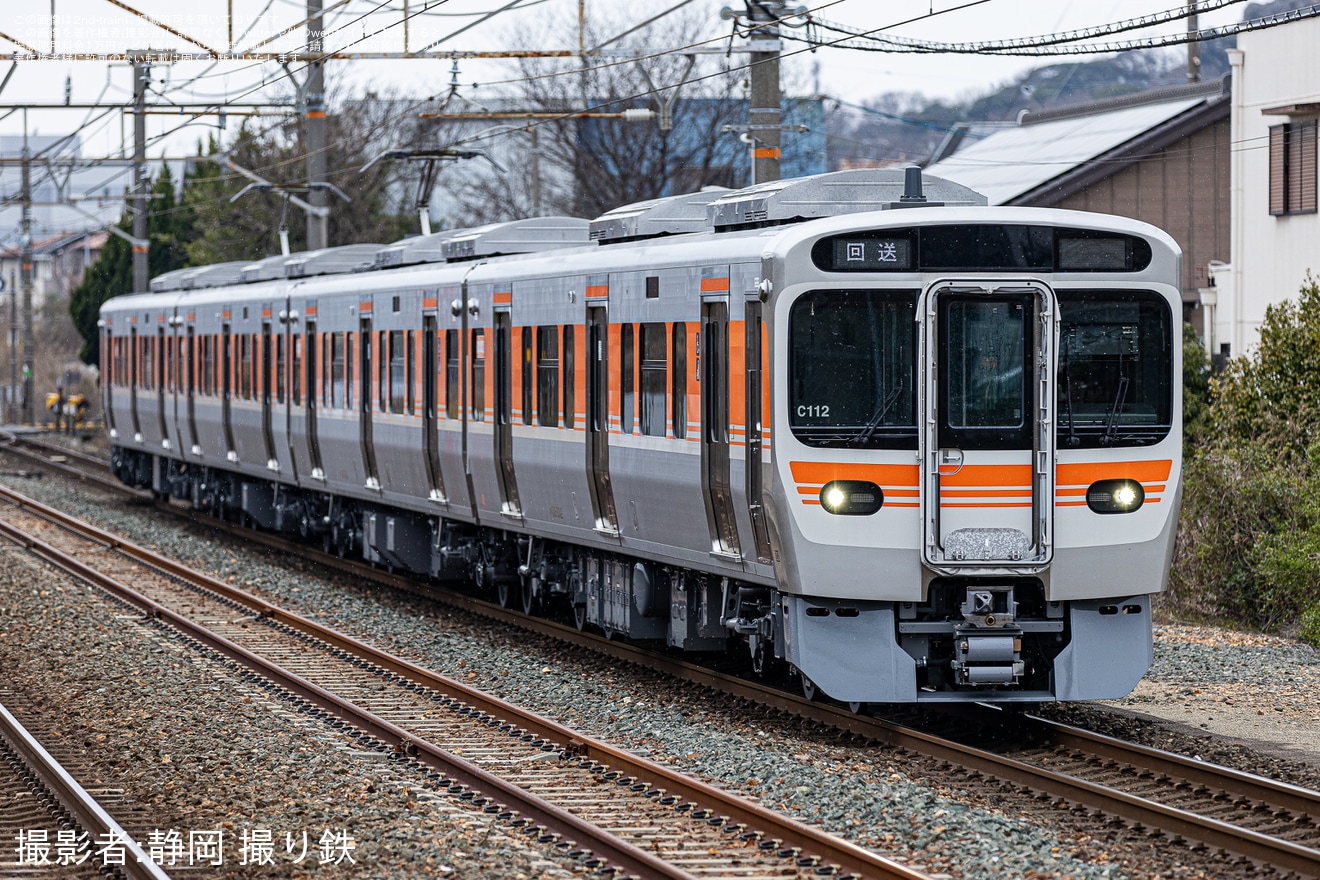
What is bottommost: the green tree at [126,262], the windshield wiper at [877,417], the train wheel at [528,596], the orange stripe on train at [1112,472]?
the train wheel at [528,596]

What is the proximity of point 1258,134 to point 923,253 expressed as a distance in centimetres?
1615

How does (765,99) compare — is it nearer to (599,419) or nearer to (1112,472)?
(599,419)

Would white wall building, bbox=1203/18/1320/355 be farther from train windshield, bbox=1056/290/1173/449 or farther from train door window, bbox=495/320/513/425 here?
train windshield, bbox=1056/290/1173/449

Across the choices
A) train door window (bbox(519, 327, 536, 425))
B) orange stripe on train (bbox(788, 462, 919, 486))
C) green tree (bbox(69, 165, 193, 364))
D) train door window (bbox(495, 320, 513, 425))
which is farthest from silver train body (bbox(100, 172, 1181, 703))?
green tree (bbox(69, 165, 193, 364))

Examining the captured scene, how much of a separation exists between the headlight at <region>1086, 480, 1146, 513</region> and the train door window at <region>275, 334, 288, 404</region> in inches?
543

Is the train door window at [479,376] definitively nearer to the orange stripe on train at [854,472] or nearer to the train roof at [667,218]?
the train roof at [667,218]

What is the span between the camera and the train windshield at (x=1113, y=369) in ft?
34.6

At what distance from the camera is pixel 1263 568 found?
15922 mm

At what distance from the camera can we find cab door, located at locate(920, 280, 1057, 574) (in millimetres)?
10398

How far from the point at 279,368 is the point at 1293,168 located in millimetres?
12803

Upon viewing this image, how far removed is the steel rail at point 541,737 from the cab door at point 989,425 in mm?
2022

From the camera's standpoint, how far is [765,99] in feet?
54.7

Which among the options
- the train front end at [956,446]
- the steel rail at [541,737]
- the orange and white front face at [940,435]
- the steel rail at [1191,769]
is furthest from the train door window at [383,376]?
the steel rail at [1191,769]

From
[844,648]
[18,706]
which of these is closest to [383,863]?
[844,648]
